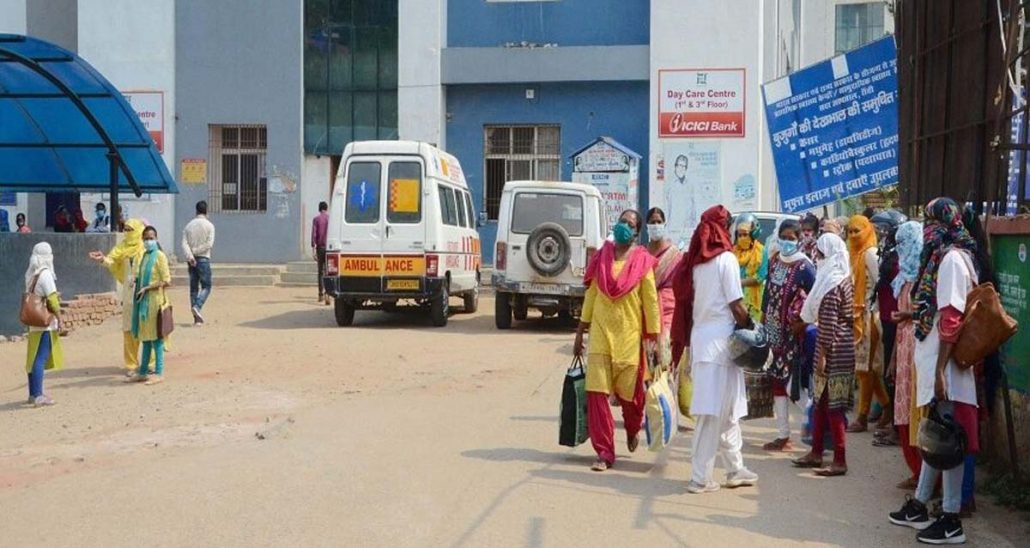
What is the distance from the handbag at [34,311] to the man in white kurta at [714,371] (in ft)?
21.0

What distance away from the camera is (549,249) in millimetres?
16484

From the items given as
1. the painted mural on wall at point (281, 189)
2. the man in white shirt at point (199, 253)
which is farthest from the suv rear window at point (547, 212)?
the painted mural on wall at point (281, 189)

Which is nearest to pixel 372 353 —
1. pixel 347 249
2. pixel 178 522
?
pixel 347 249

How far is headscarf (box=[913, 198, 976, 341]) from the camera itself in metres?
6.30

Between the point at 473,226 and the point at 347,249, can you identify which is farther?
the point at 473,226

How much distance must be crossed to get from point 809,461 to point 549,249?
28.4 feet

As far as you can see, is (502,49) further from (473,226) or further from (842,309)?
(842,309)

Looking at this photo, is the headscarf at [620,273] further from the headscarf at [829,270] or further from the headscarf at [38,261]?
the headscarf at [38,261]

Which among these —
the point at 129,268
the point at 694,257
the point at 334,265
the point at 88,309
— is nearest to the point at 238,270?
the point at 88,309

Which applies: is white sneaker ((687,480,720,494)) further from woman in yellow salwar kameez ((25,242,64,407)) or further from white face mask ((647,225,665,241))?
woman in yellow salwar kameez ((25,242,64,407))

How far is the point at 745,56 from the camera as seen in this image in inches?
957

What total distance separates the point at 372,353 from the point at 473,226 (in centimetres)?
607

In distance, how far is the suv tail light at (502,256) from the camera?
55.4ft

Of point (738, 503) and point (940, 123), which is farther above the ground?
point (940, 123)
